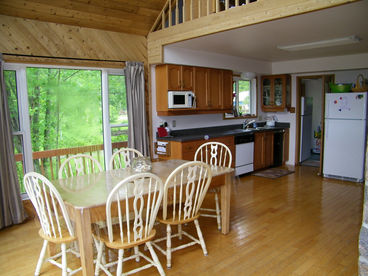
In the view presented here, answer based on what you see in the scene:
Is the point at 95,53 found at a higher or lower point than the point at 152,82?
higher

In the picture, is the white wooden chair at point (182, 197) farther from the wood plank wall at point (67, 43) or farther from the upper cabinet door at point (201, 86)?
the upper cabinet door at point (201, 86)

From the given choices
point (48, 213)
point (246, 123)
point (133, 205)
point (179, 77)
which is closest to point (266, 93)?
point (246, 123)

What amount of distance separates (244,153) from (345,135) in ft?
5.86

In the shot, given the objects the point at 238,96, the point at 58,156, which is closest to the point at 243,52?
the point at 238,96

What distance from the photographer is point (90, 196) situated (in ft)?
7.77

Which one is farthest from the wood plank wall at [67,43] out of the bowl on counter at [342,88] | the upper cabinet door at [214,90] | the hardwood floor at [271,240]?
the bowl on counter at [342,88]

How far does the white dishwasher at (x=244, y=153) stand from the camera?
5630 millimetres

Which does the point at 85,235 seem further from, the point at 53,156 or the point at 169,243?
the point at 53,156

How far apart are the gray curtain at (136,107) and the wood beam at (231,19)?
339mm

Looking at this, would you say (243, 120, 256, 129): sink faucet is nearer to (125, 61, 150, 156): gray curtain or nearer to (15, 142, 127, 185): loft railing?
(125, 61, 150, 156): gray curtain

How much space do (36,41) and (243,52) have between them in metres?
3.30

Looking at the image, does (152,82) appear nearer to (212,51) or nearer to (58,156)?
(212,51)

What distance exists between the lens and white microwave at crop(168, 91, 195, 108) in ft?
15.4

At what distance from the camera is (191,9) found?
159 inches
